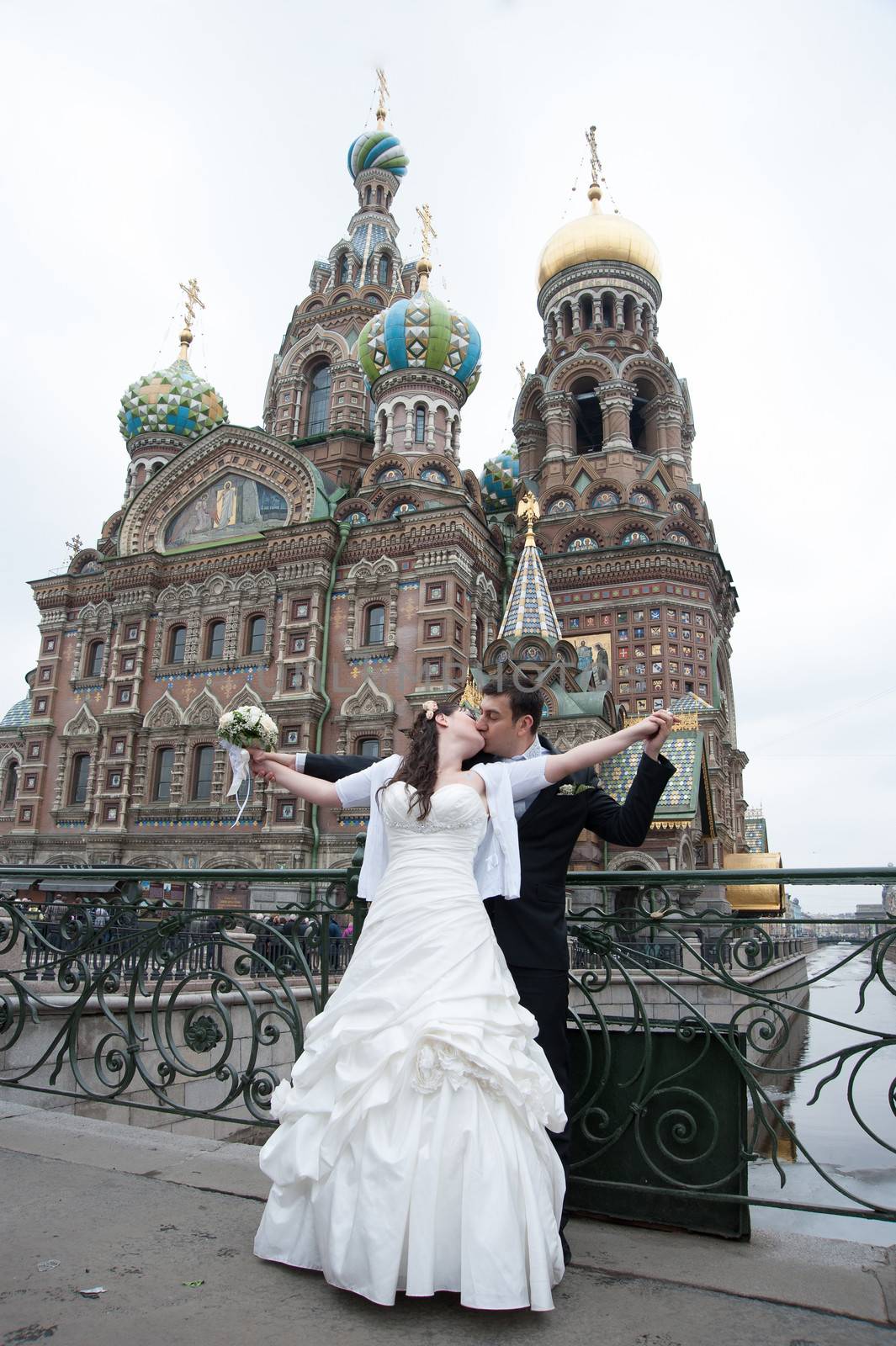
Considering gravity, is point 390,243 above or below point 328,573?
above

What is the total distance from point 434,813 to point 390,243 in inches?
1249

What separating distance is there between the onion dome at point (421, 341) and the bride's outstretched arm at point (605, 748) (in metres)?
22.3

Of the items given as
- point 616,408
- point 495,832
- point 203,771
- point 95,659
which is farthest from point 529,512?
point 495,832

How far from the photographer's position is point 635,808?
3.01 m

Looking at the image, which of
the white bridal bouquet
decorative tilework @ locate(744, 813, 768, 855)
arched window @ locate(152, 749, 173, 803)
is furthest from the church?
the white bridal bouquet

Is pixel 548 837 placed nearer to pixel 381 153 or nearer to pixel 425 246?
pixel 425 246

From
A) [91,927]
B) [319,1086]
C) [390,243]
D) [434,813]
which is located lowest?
[319,1086]

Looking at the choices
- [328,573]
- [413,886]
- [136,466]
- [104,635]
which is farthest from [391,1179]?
[136,466]

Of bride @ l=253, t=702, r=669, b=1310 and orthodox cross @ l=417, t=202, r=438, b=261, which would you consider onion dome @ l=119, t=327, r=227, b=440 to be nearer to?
orthodox cross @ l=417, t=202, r=438, b=261

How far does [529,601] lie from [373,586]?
383 cm

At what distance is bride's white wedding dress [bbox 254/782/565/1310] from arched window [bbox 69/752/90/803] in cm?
2257

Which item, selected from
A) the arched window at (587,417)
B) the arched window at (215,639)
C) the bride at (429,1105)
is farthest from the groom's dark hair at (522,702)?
the arched window at (587,417)

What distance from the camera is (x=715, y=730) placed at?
22.2 m

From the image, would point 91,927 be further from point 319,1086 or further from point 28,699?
point 28,699
